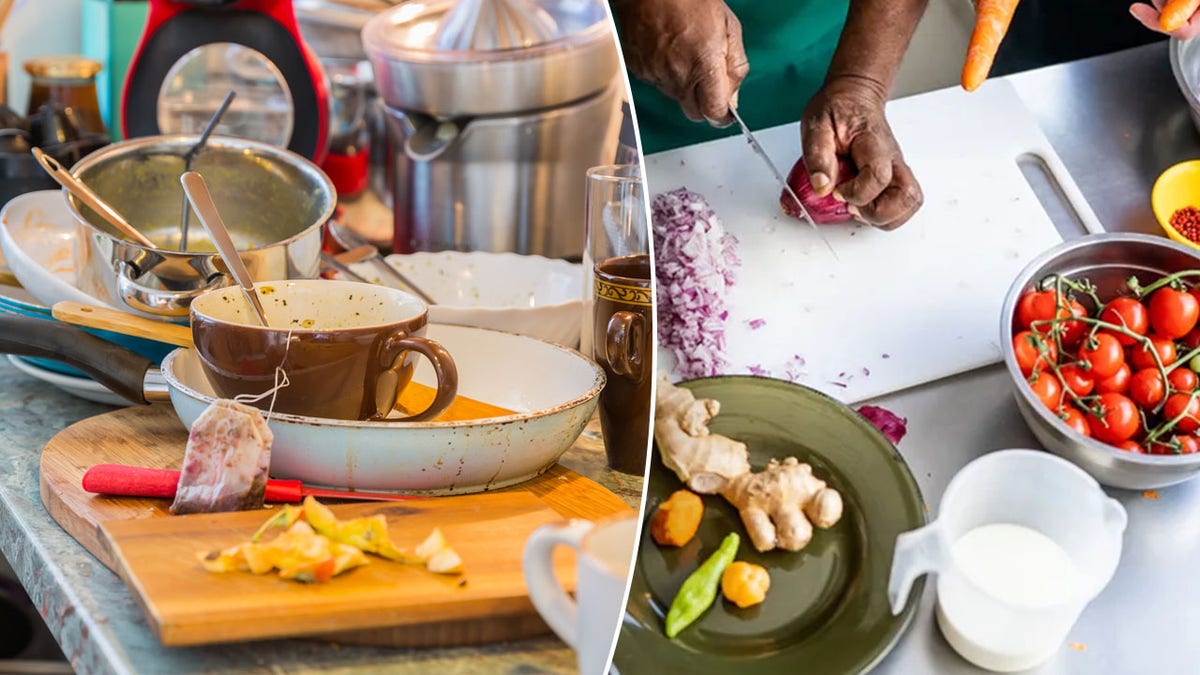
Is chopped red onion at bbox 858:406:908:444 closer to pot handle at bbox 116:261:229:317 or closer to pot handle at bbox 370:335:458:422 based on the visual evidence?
pot handle at bbox 370:335:458:422

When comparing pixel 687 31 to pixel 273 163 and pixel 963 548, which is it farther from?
pixel 273 163

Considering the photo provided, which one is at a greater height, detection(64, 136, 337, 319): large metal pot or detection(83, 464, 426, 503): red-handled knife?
detection(64, 136, 337, 319): large metal pot

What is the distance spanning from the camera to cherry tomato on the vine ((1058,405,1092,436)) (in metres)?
0.28

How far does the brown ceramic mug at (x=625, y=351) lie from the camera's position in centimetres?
33

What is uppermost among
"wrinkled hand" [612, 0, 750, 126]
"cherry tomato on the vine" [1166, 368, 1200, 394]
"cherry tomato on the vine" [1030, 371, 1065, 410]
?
"wrinkled hand" [612, 0, 750, 126]

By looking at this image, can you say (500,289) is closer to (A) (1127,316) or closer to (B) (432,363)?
(B) (432,363)

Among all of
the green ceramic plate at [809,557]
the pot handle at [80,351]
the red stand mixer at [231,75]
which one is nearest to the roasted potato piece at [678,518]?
the green ceramic plate at [809,557]

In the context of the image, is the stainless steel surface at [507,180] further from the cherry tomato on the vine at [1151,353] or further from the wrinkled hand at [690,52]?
the cherry tomato on the vine at [1151,353]

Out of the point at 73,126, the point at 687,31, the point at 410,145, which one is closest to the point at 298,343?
the point at 410,145

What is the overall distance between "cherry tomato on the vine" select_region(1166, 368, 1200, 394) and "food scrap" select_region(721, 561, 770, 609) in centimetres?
11

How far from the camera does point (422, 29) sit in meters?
0.54

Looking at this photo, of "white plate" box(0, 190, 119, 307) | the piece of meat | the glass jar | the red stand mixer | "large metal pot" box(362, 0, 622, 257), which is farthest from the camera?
the glass jar

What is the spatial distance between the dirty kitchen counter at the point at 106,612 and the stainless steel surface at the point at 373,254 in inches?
7.7

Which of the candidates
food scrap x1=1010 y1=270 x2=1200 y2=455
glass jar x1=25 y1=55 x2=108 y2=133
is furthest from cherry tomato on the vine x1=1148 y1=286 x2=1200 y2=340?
glass jar x1=25 y1=55 x2=108 y2=133
